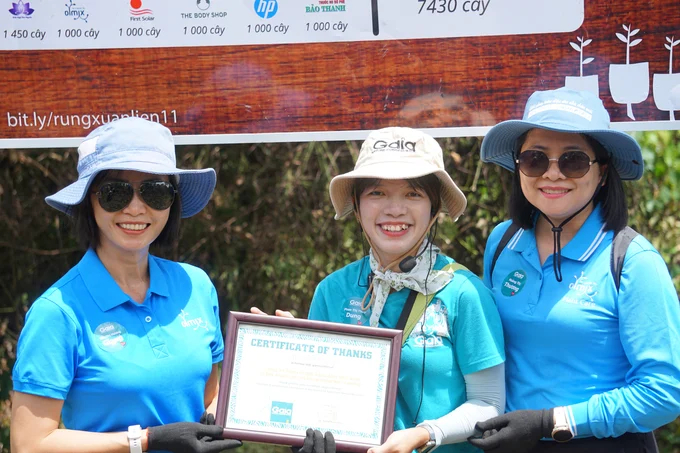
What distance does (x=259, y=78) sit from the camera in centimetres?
436

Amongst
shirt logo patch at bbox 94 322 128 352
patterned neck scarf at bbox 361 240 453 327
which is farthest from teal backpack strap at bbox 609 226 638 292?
shirt logo patch at bbox 94 322 128 352

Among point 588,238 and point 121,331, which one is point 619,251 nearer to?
point 588,238

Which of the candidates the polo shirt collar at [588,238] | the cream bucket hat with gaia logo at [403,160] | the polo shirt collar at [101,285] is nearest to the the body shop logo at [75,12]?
the polo shirt collar at [101,285]

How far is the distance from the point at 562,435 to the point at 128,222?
1.77 meters

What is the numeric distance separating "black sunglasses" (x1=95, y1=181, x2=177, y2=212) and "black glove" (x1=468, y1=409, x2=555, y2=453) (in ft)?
4.75

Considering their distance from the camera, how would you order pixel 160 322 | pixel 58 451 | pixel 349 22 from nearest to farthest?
1. pixel 58 451
2. pixel 160 322
3. pixel 349 22

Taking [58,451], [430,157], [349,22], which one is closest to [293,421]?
[58,451]

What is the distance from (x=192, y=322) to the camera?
328 centimetres

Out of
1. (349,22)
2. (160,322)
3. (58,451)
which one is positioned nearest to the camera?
(58,451)

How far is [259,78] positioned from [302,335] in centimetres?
172

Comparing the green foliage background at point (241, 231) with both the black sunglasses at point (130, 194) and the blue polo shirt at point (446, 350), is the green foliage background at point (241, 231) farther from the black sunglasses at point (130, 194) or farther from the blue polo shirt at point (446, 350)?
the black sunglasses at point (130, 194)

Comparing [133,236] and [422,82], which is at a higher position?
[422,82]

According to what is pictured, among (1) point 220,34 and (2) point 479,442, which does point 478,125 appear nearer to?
(1) point 220,34

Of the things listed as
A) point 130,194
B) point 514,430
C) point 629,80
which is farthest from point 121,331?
point 629,80
